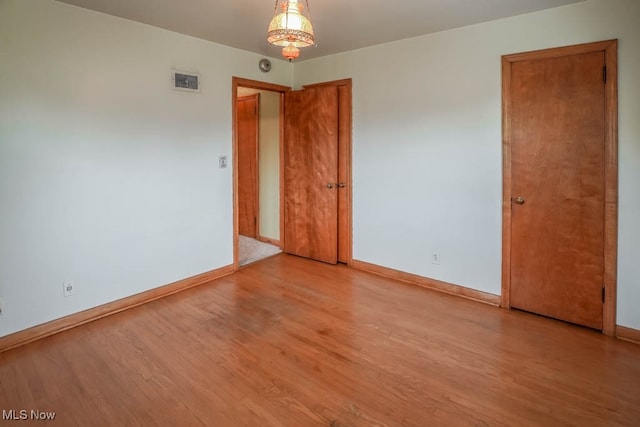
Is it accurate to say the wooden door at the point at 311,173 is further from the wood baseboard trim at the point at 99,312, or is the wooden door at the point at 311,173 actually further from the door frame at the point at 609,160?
the door frame at the point at 609,160

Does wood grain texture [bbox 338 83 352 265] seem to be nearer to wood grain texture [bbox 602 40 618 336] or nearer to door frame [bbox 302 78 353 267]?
door frame [bbox 302 78 353 267]

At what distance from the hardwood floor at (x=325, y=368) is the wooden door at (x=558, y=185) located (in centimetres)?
27

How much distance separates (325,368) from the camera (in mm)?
2320

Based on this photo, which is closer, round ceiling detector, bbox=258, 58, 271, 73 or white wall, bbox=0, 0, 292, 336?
white wall, bbox=0, 0, 292, 336

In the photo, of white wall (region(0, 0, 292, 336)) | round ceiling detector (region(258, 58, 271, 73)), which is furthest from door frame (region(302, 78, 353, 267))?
white wall (region(0, 0, 292, 336))

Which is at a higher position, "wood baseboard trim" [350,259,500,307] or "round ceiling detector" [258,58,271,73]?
"round ceiling detector" [258,58,271,73]

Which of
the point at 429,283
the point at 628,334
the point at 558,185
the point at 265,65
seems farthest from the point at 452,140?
the point at 265,65

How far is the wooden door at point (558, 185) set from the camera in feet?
8.91

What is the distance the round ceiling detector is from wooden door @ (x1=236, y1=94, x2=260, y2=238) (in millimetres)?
1061

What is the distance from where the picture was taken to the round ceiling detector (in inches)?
166

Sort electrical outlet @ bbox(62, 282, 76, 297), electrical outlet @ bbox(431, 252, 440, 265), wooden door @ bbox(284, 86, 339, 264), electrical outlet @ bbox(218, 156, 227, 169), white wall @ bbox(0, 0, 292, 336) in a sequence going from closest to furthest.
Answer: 1. white wall @ bbox(0, 0, 292, 336)
2. electrical outlet @ bbox(62, 282, 76, 297)
3. electrical outlet @ bbox(431, 252, 440, 265)
4. electrical outlet @ bbox(218, 156, 227, 169)
5. wooden door @ bbox(284, 86, 339, 264)

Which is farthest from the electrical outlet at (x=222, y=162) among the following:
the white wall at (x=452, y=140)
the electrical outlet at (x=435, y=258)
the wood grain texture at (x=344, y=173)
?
the electrical outlet at (x=435, y=258)

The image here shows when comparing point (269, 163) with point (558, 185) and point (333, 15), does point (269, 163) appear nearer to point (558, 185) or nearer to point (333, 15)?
point (333, 15)

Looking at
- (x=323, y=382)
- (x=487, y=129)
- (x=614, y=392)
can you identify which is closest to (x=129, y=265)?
(x=323, y=382)
